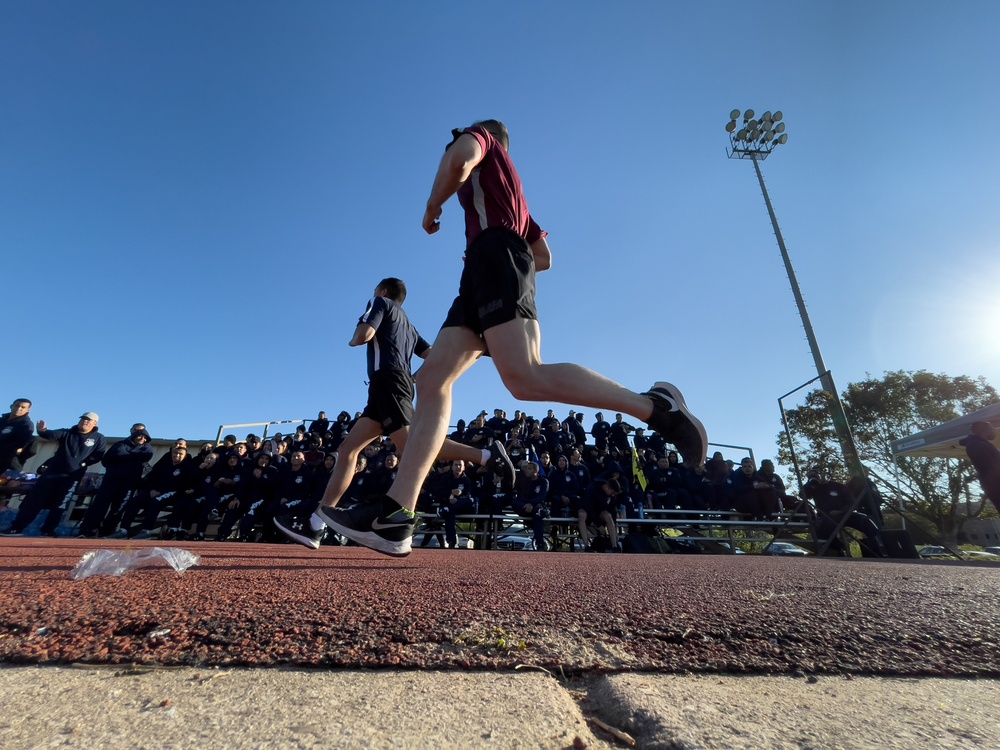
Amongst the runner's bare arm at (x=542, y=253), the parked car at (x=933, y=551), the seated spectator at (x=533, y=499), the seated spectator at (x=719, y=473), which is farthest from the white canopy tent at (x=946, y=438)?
the runner's bare arm at (x=542, y=253)

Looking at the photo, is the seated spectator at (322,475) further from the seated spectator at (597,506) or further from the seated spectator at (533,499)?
the seated spectator at (597,506)

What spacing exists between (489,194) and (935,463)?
3025cm

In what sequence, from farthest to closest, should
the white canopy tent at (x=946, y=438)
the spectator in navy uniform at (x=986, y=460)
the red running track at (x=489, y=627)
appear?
the white canopy tent at (x=946, y=438) → the spectator in navy uniform at (x=986, y=460) → the red running track at (x=489, y=627)

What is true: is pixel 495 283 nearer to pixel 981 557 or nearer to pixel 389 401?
pixel 389 401

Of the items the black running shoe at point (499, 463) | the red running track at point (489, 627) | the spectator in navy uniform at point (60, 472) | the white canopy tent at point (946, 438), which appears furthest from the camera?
the white canopy tent at point (946, 438)

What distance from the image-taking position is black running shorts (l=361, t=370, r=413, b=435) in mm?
3658

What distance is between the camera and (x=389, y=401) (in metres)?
3.72

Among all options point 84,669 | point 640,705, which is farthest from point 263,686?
point 640,705

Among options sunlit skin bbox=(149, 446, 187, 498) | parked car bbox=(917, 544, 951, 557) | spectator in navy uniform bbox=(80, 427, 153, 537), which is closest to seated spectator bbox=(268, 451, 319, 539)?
sunlit skin bbox=(149, 446, 187, 498)

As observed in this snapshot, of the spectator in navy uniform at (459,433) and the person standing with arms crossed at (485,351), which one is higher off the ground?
the spectator in navy uniform at (459,433)

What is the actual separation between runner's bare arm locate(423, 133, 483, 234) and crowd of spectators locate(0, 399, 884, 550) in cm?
557

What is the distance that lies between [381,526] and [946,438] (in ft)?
42.8

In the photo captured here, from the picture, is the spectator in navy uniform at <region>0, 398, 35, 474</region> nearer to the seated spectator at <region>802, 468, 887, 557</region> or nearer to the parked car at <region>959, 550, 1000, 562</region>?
the seated spectator at <region>802, 468, 887, 557</region>

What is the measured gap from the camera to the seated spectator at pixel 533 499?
8.54 meters
